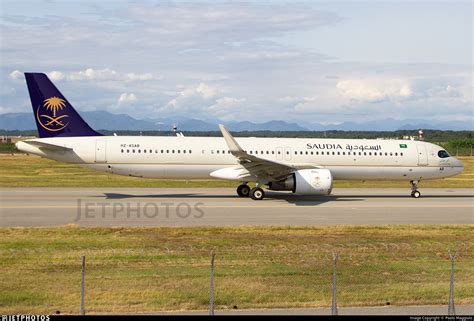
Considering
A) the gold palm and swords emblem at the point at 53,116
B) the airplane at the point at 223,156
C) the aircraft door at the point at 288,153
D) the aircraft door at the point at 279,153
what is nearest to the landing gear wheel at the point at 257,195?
the airplane at the point at 223,156

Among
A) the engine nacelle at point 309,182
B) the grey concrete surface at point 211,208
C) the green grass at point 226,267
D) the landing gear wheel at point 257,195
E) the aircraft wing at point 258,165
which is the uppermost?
the aircraft wing at point 258,165

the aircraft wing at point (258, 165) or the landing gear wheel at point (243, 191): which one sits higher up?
the aircraft wing at point (258, 165)

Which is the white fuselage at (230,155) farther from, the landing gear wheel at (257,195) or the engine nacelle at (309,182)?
the engine nacelle at (309,182)

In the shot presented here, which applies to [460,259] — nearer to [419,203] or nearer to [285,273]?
[285,273]

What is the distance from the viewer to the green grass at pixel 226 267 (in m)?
11.7

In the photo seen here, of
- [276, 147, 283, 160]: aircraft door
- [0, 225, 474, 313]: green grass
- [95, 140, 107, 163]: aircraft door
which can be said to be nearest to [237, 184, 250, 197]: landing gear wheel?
[276, 147, 283, 160]: aircraft door

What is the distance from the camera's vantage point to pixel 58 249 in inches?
641

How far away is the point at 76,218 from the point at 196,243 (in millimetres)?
7031

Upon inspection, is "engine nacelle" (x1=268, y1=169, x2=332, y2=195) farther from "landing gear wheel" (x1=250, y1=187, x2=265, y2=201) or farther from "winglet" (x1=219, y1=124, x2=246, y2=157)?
"winglet" (x1=219, y1=124, x2=246, y2=157)

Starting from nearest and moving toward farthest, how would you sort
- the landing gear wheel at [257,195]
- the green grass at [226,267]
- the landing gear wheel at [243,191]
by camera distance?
the green grass at [226,267] → the landing gear wheel at [257,195] → the landing gear wheel at [243,191]

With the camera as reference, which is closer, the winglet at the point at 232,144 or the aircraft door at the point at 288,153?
the winglet at the point at 232,144

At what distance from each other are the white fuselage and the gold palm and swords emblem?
0.75 metres

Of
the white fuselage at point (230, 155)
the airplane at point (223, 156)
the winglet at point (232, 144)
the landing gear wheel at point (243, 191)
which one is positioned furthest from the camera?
the landing gear wheel at point (243, 191)

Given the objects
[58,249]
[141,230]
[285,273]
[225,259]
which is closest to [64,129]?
[141,230]
